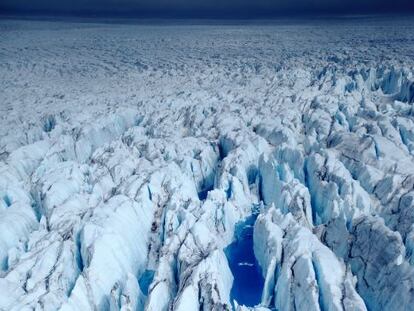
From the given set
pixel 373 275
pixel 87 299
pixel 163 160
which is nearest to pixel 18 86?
pixel 163 160

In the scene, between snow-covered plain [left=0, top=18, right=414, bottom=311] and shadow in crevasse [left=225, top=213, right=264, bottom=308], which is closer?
snow-covered plain [left=0, top=18, right=414, bottom=311]

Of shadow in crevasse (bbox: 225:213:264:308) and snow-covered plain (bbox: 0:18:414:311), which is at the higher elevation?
snow-covered plain (bbox: 0:18:414:311)

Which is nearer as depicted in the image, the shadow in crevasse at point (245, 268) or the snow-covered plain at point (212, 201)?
the snow-covered plain at point (212, 201)

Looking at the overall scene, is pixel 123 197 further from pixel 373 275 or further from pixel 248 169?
pixel 373 275

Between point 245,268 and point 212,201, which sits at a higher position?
point 212,201

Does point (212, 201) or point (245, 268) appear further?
point (212, 201)
